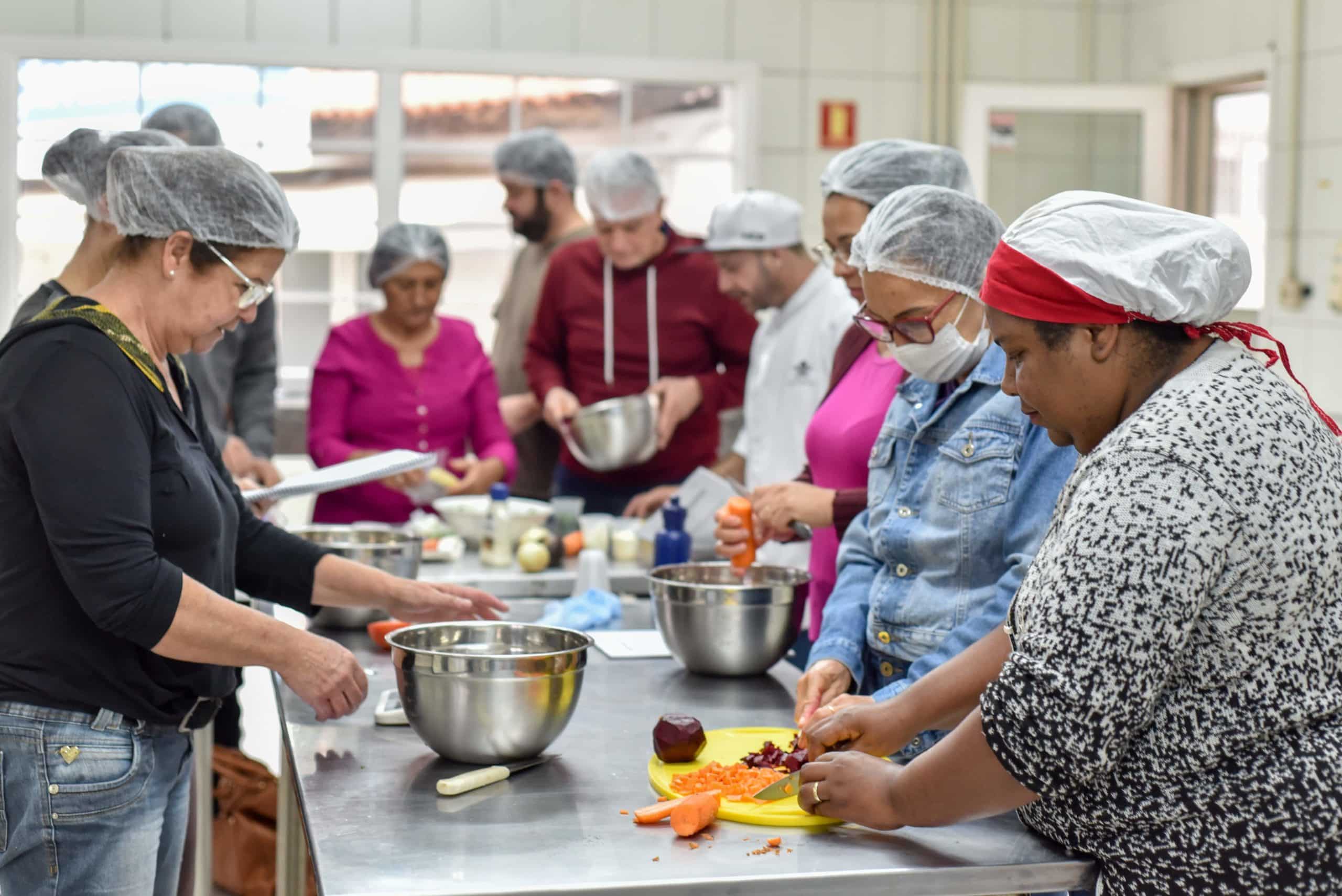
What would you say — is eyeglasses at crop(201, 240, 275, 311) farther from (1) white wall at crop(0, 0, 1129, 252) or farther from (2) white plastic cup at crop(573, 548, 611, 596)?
(1) white wall at crop(0, 0, 1129, 252)

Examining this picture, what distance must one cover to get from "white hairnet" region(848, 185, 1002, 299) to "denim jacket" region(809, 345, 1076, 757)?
0.12 meters

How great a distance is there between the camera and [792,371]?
3102 mm

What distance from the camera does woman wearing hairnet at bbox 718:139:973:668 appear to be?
6.90ft

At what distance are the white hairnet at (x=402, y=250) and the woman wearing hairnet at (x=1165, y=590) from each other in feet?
7.55

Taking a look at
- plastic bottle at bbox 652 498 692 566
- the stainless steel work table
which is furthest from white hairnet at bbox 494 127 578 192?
the stainless steel work table

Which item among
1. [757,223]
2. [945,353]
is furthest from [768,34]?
[945,353]

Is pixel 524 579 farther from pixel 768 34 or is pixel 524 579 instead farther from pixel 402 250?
pixel 768 34

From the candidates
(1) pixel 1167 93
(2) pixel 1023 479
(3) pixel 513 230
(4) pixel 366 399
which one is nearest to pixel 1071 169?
(1) pixel 1167 93

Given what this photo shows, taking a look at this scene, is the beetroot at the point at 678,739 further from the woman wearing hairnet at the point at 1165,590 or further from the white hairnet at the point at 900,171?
the white hairnet at the point at 900,171

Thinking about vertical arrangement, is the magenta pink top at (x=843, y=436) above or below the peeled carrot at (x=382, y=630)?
above

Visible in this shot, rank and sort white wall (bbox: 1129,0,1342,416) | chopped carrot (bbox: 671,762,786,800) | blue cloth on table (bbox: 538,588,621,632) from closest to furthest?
chopped carrot (bbox: 671,762,786,800)
blue cloth on table (bbox: 538,588,621,632)
white wall (bbox: 1129,0,1342,416)

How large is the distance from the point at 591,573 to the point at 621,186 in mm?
1240

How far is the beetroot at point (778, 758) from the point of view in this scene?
1472 millimetres

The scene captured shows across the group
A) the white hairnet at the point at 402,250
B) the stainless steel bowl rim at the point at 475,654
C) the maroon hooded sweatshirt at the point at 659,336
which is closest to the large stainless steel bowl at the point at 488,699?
the stainless steel bowl rim at the point at 475,654
